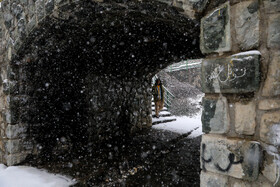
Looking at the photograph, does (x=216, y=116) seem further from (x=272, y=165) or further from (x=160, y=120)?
(x=160, y=120)

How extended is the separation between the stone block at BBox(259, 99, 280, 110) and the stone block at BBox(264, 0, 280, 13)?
581 mm

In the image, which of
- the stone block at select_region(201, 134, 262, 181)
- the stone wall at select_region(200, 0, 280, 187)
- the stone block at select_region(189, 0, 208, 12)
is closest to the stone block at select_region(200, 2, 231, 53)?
the stone wall at select_region(200, 0, 280, 187)

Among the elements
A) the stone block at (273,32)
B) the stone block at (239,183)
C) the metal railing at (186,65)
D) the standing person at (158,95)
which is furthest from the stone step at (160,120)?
the metal railing at (186,65)

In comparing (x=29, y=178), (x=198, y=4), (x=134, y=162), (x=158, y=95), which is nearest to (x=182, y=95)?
(x=158, y=95)

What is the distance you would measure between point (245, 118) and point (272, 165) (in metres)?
0.33

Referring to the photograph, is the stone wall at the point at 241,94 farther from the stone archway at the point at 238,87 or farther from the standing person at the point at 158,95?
the standing person at the point at 158,95

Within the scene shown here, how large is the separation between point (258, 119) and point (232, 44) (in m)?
0.57

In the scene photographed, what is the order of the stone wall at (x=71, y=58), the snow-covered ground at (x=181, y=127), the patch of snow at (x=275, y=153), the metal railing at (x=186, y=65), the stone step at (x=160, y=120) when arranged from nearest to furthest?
the patch of snow at (x=275, y=153)
the stone wall at (x=71, y=58)
the snow-covered ground at (x=181, y=127)
the stone step at (x=160, y=120)
the metal railing at (x=186, y=65)

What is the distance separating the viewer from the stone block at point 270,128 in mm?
1184

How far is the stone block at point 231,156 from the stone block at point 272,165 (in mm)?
41

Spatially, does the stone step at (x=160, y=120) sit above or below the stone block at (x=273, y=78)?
below

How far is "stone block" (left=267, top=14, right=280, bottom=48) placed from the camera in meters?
1.21

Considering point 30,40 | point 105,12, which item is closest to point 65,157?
point 30,40

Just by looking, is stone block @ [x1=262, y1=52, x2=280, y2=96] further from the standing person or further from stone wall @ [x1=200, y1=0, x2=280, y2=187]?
the standing person
